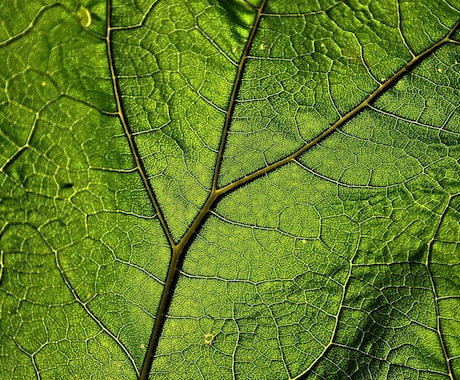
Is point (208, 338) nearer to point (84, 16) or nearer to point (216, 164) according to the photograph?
point (216, 164)

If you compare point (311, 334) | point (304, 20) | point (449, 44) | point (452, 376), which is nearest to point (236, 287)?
point (311, 334)

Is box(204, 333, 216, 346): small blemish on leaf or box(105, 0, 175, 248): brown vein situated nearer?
box(105, 0, 175, 248): brown vein

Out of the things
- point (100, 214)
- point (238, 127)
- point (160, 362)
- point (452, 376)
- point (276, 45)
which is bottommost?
point (452, 376)

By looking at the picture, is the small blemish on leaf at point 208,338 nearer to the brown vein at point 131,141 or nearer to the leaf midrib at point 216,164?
the leaf midrib at point 216,164

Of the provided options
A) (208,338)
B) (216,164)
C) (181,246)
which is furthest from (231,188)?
(208,338)

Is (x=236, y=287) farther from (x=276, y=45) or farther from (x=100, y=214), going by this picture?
(x=276, y=45)

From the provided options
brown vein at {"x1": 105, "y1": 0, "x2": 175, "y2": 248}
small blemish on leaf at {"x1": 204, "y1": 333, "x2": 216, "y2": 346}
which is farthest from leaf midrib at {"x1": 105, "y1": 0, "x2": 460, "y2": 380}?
small blemish on leaf at {"x1": 204, "y1": 333, "x2": 216, "y2": 346}

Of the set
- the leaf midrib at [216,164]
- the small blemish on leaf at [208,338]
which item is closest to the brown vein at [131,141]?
the leaf midrib at [216,164]

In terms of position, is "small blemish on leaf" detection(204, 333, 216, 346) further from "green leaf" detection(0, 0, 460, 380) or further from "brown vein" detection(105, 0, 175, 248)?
"brown vein" detection(105, 0, 175, 248)
